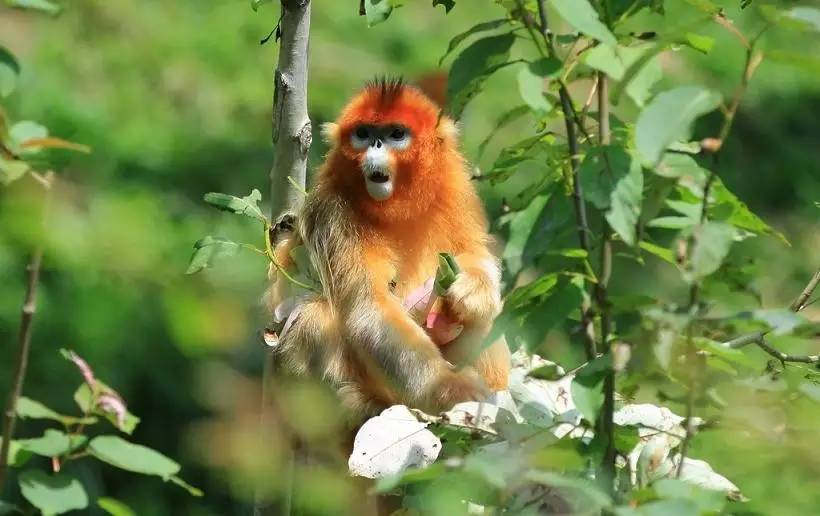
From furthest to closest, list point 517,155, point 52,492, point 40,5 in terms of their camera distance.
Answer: point 517,155, point 52,492, point 40,5

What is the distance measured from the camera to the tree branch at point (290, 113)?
337cm

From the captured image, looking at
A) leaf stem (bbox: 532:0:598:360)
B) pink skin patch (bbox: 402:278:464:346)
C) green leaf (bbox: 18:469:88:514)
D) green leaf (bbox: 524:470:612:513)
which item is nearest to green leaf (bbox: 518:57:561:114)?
leaf stem (bbox: 532:0:598:360)

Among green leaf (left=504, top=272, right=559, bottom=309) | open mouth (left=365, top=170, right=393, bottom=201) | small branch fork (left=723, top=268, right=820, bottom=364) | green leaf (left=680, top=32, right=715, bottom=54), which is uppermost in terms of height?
green leaf (left=680, top=32, right=715, bottom=54)

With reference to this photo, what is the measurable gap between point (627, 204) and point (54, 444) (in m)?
0.92

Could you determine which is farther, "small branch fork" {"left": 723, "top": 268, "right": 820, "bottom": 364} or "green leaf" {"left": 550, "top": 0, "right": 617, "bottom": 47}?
"small branch fork" {"left": 723, "top": 268, "right": 820, "bottom": 364}

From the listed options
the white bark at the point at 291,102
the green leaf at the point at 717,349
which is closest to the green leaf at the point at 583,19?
the green leaf at the point at 717,349

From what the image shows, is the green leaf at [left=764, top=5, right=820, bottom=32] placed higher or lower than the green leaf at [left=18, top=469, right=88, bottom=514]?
higher

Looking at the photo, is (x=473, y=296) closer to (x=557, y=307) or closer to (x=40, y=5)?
(x=557, y=307)

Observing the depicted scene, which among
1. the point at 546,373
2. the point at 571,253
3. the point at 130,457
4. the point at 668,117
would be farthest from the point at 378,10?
the point at 130,457

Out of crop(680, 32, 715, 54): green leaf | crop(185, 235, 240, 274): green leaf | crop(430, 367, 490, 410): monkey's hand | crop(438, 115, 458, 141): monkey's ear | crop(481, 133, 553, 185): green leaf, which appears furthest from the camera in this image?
crop(438, 115, 458, 141): monkey's ear

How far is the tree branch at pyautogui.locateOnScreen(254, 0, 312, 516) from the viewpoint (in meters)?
3.37

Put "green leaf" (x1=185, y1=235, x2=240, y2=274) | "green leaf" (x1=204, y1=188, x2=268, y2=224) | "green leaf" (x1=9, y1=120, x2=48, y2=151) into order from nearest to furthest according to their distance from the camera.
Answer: "green leaf" (x1=9, y1=120, x2=48, y2=151)
"green leaf" (x1=185, y1=235, x2=240, y2=274)
"green leaf" (x1=204, y1=188, x2=268, y2=224)

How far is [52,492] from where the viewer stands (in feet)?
6.07

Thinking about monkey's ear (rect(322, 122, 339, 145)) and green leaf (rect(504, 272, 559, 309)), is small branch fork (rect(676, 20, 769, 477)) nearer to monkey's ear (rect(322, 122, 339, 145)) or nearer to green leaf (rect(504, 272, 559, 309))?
green leaf (rect(504, 272, 559, 309))
